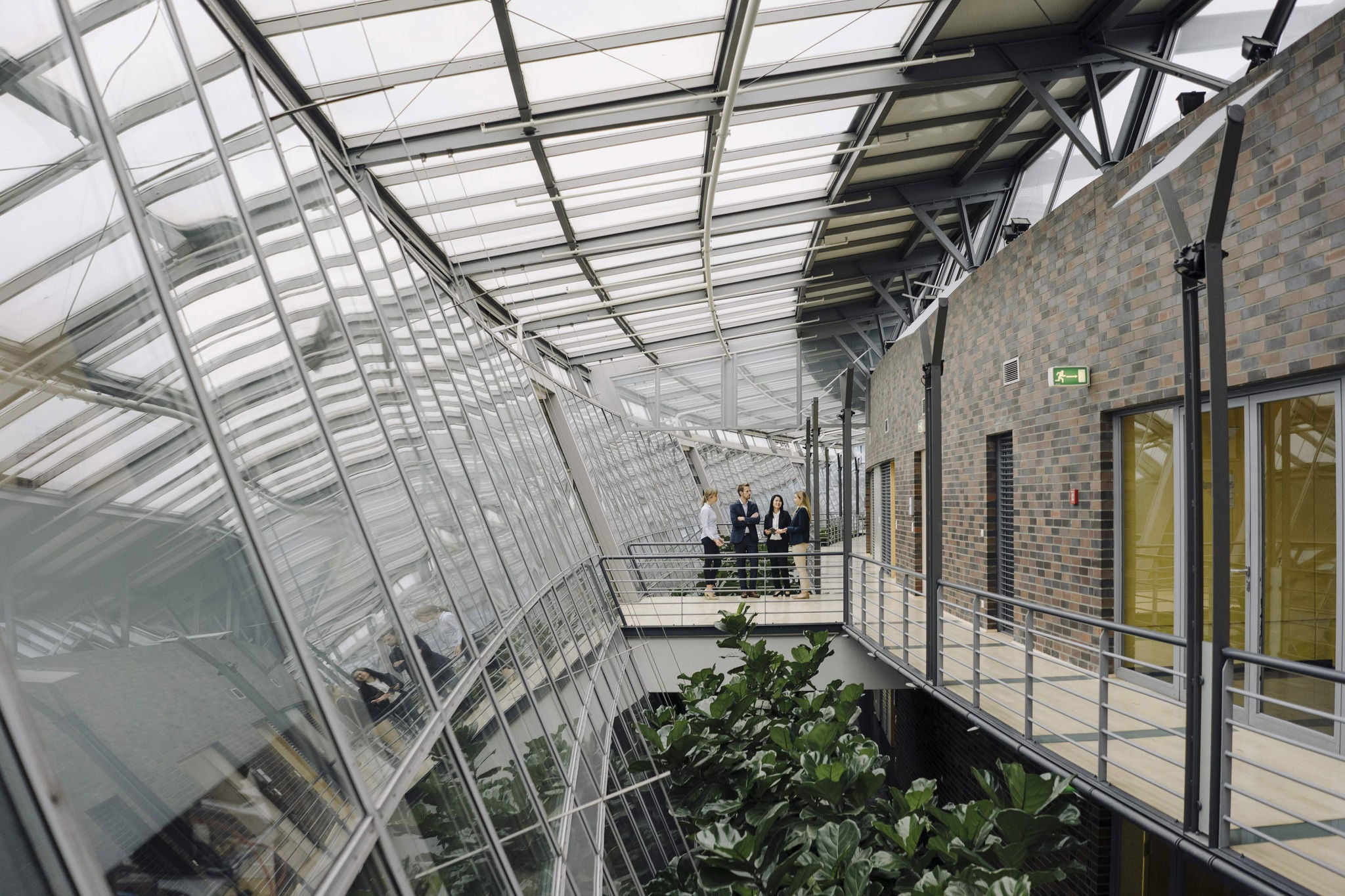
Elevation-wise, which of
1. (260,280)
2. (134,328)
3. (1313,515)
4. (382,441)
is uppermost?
(260,280)

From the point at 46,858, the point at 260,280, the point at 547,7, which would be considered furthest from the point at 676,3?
the point at 46,858

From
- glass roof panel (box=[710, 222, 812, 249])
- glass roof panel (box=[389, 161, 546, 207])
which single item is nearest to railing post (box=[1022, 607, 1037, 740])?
glass roof panel (box=[389, 161, 546, 207])

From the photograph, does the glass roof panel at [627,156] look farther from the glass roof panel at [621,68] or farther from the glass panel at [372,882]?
the glass panel at [372,882]

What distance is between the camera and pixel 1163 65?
7.80 m

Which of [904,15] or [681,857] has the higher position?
[904,15]

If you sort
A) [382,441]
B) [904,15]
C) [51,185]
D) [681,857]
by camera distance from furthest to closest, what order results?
[904,15] < [681,857] < [382,441] < [51,185]

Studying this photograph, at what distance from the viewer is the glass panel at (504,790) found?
3.13m

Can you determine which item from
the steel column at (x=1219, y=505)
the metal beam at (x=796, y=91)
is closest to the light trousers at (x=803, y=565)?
the metal beam at (x=796, y=91)

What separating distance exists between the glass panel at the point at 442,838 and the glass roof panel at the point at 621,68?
5.66 m

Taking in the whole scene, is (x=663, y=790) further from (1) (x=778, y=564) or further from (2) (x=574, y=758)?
(1) (x=778, y=564)

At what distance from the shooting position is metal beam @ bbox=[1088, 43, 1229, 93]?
716cm

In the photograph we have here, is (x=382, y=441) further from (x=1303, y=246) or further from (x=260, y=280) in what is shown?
(x=1303, y=246)

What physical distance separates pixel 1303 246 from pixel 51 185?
19.7 ft

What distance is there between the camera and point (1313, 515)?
5.70 metres
